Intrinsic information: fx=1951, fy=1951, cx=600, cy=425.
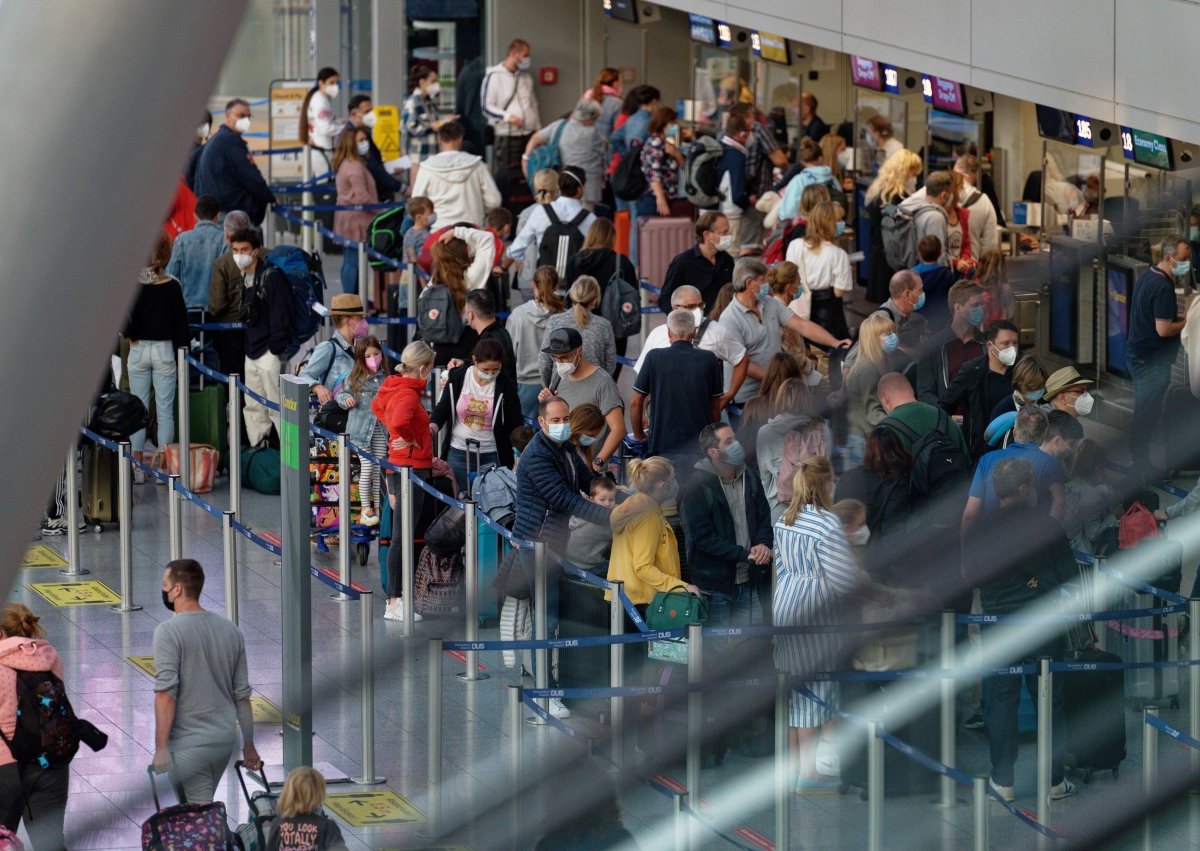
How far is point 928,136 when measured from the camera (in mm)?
17281

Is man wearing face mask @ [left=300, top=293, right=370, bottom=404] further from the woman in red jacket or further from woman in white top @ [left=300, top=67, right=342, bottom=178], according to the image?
woman in white top @ [left=300, top=67, right=342, bottom=178]

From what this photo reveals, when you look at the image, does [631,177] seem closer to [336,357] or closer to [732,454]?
[336,357]

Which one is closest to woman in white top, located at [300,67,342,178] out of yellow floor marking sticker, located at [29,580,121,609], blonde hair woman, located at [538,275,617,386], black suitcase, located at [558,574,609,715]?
blonde hair woman, located at [538,275,617,386]

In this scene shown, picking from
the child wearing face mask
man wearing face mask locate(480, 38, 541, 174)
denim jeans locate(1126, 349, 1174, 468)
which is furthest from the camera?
man wearing face mask locate(480, 38, 541, 174)

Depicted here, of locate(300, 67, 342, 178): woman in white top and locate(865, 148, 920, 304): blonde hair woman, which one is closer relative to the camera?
locate(865, 148, 920, 304): blonde hair woman

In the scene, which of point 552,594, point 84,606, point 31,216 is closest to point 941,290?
point 552,594

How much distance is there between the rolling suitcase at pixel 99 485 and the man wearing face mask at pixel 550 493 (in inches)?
135

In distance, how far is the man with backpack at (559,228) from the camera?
13.5 meters

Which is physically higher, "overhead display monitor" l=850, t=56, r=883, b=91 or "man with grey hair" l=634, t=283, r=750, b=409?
"overhead display monitor" l=850, t=56, r=883, b=91

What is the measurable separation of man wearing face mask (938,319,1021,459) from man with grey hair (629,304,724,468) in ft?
3.97

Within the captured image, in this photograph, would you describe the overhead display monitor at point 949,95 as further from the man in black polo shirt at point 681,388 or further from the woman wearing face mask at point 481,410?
the woman wearing face mask at point 481,410

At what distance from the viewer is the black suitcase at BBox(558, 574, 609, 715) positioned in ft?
27.8

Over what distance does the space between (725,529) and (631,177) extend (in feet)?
30.8

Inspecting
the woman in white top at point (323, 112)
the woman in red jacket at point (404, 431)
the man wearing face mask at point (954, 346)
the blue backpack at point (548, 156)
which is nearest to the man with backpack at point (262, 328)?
the woman in red jacket at point (404, 431)
